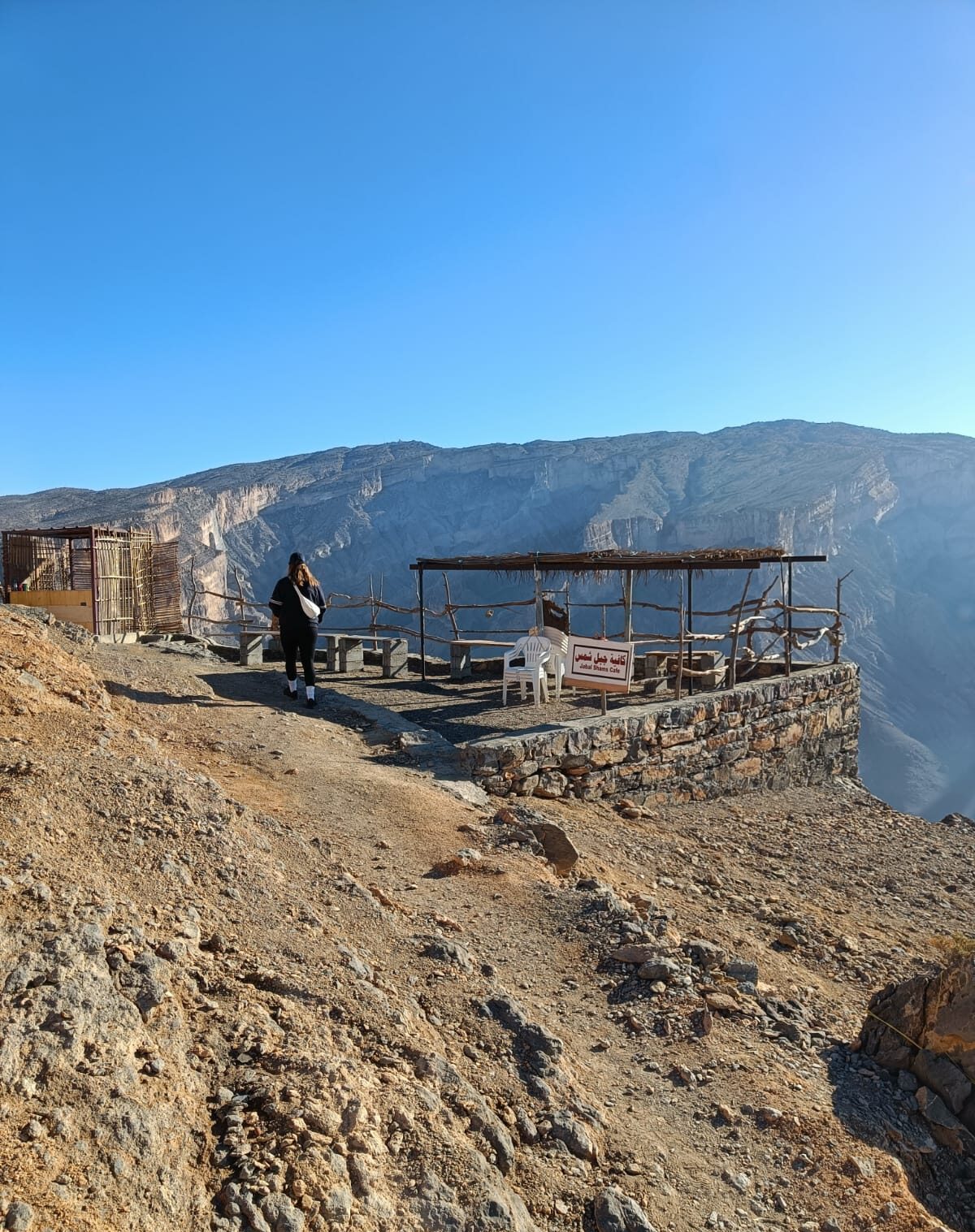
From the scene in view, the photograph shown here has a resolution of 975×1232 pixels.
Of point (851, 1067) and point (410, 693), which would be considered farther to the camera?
point (410, 693)

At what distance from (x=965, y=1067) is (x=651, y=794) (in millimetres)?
4670

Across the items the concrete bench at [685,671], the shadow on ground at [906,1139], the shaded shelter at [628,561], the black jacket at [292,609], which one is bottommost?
the shadow on ground at [906,1139]

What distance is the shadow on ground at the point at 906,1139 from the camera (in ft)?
10.5

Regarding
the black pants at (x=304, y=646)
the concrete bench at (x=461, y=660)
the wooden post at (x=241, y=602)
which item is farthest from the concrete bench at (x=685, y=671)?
the wooden post at (x=241, y=602)

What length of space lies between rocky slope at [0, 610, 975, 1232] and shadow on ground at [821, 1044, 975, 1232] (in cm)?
1

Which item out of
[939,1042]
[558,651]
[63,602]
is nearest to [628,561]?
[558,651]

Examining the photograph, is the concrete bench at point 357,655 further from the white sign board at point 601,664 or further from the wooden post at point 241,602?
the white sign board at point 601,664

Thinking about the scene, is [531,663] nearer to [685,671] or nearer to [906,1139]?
[685,671]

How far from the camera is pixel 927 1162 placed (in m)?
3.33

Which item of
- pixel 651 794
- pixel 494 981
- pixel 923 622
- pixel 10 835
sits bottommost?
pixel 923 622

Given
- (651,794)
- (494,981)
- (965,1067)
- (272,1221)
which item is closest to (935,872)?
(651,794)

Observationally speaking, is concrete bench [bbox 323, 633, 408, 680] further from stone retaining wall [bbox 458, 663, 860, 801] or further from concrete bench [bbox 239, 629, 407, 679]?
stone retaining wall [bbox 458, 663, 860, 801]

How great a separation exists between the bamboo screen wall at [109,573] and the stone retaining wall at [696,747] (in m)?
8.10

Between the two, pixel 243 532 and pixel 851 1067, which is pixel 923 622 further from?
pixel 851 1067
